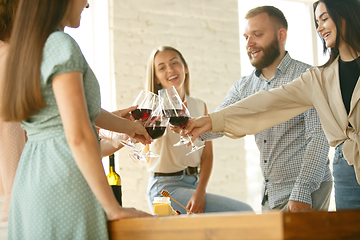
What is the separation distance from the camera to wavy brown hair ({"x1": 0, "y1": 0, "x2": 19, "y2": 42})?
1.49m

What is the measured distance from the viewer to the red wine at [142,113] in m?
1.62

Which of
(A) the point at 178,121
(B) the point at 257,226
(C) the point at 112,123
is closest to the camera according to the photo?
(B) the point at 257,226

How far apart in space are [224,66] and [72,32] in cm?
148

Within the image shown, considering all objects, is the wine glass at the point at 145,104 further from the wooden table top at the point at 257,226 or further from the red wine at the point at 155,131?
the wooden table top at the point at 257,226

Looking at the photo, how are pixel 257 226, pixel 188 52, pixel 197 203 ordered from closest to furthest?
pixel 257 226, pixel 197 203, pixel 188 52

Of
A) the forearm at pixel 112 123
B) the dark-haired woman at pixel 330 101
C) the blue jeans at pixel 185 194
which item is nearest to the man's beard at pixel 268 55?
the dark-haired woman at pixel 330 101

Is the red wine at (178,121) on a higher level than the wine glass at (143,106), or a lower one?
lower

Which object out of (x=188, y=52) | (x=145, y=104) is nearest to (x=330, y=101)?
(x=145, y=104)

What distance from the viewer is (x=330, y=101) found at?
182 centimetres

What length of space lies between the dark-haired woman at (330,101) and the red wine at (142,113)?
0.92ft

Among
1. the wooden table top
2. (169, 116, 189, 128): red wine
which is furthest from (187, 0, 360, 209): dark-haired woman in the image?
the wooden table top

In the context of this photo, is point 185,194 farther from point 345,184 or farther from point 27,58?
point 27,58

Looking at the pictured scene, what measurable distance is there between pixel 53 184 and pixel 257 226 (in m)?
0.53

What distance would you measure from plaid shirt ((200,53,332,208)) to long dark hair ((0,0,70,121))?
1.21 metres
